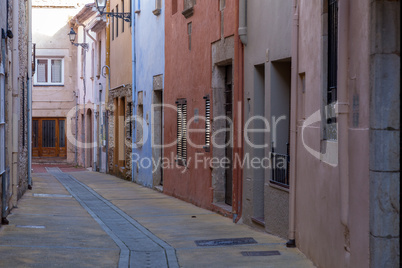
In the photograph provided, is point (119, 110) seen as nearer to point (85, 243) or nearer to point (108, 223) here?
point (108, 223)

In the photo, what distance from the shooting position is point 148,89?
2131 cm

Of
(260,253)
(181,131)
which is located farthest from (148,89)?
(260,253)

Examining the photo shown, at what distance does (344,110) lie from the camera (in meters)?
6.62

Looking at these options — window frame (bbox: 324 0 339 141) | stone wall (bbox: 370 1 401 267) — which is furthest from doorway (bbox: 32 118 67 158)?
stone wall (bbox: 370 1 401 267)

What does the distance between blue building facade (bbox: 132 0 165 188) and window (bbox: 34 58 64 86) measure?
16840 mm

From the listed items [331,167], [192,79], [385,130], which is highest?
[192,79]

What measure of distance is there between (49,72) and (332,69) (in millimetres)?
33083

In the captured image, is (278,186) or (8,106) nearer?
(278,186)

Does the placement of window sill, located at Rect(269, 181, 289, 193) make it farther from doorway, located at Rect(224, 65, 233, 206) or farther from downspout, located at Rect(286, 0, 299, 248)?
doorway, located at Rect(224, 65, 233, 206)

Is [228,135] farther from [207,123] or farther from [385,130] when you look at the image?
[385,130]

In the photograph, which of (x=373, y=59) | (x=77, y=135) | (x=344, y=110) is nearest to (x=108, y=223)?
(x=344, y=110)

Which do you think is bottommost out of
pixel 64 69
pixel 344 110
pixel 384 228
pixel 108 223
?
pixel 108 223

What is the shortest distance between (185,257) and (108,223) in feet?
12.8

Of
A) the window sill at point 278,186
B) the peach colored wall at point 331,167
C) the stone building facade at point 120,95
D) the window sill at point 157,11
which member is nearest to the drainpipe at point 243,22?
the window sill at point 278,186
